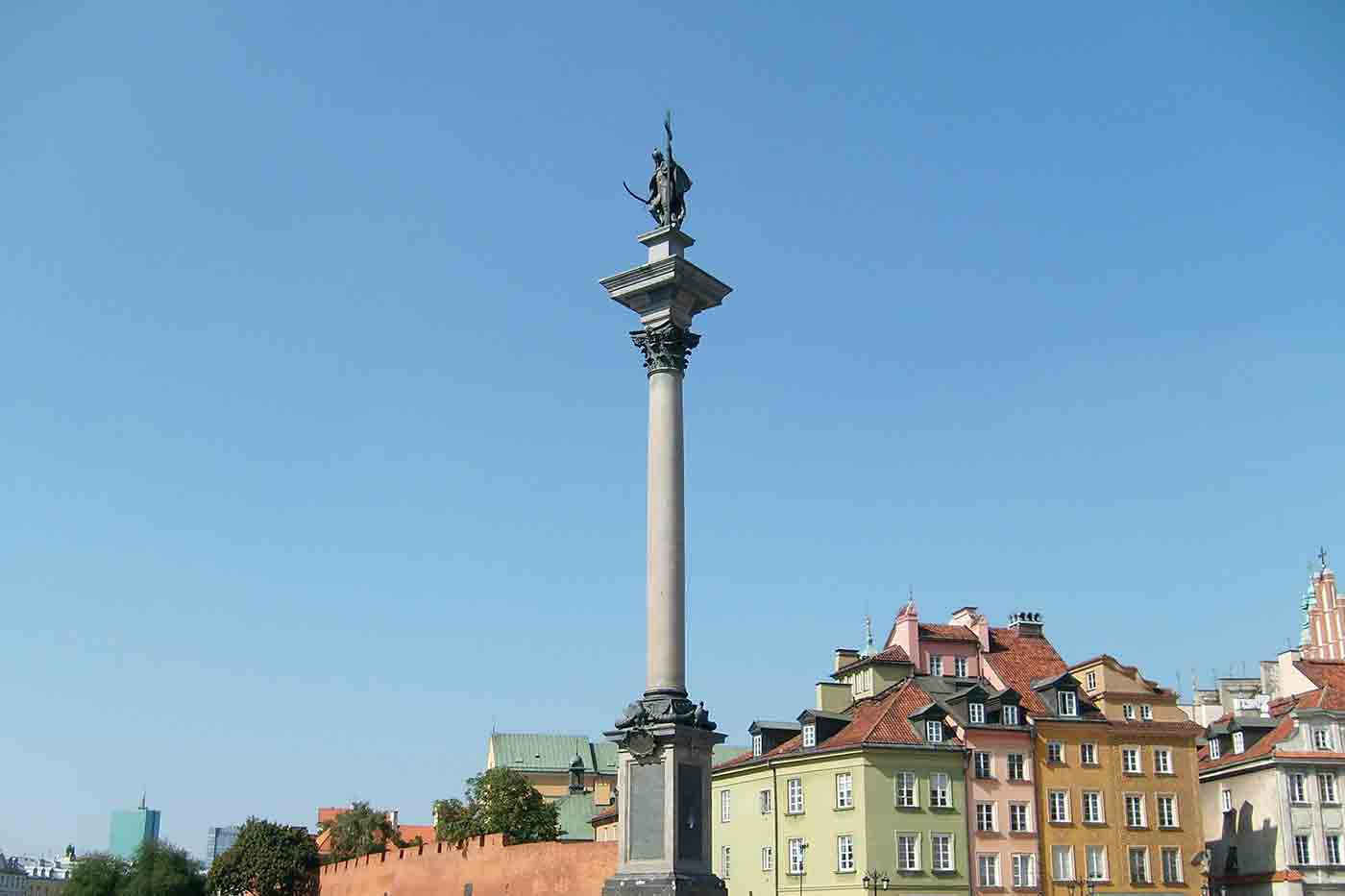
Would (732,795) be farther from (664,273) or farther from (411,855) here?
(664,273)

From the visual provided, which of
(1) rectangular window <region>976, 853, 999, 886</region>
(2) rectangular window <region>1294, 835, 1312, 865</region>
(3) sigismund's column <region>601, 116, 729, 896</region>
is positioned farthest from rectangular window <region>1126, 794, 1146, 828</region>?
(3) sigismund's column <region>601, 116, 729, 896</region>

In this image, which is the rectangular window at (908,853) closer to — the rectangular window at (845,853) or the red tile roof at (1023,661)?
the rectangular window at (845,853)

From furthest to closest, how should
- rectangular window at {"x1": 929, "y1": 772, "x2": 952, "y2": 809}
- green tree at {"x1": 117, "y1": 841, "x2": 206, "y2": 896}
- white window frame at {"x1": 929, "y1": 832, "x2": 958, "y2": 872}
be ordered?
green tree at {"x1": 117, "y1": 841, "x2": 206, "y2": 896} → rectangular window at {"x1": 929, "y1": 772, "x2": 952, "y2": 809} → white window frame at {"x1": 929, "y1": 832, "x2": 958, "y2": 872}

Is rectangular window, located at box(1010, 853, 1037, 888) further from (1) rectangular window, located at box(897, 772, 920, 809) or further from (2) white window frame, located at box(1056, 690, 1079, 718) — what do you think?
Answer: (2) white window frame, located at box(1056, 690, 1079, 718)

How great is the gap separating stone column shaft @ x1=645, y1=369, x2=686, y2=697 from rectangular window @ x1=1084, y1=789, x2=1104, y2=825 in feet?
133

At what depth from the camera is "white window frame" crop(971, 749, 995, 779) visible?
61156 mm

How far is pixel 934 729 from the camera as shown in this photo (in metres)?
61.4

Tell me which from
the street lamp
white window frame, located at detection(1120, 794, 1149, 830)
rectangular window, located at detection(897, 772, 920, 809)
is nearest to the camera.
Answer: the street lamp

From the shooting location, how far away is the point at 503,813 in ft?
270

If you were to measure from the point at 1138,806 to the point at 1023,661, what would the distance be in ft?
29.5

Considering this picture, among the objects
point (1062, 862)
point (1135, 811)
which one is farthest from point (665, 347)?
point (1135, 811)

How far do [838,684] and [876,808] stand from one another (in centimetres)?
1003

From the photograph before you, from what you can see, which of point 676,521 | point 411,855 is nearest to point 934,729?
point 411,855

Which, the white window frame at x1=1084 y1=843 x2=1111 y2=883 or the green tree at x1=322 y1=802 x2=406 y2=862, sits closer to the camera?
the white window frame at x1=1084 y1=843 x2=1111 y2=883
